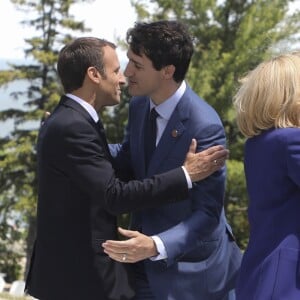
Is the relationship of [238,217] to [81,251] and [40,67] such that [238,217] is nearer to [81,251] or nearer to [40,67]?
[40,67]

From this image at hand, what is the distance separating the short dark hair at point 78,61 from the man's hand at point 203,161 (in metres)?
0.47

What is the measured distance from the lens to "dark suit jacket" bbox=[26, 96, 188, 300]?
8.24 feet

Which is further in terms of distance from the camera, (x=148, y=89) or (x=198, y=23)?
(x=198, y=23)

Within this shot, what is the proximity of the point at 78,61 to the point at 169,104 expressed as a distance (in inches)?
16.0

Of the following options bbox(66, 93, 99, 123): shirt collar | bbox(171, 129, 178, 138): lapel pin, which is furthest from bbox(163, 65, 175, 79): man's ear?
bbox(66, 93, 99, 123): shirt collar

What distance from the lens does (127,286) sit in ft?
8.84

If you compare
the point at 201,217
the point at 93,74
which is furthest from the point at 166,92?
the point at 201,217

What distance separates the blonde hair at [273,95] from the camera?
2.23 metres

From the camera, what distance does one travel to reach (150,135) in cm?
284

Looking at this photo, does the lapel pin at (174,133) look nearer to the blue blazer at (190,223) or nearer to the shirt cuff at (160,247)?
the blue blazer at (190,223)

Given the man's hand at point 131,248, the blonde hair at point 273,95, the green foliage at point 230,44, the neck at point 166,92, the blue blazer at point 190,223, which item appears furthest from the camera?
the green foliage at point 230,44

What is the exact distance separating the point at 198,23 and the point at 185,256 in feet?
67.7

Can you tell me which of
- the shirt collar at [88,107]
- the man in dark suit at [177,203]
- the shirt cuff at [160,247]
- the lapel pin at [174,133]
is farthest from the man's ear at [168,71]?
the shirt cuff at [160,247]

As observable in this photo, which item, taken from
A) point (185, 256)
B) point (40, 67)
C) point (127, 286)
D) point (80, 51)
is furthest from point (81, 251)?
point (40, 67)
